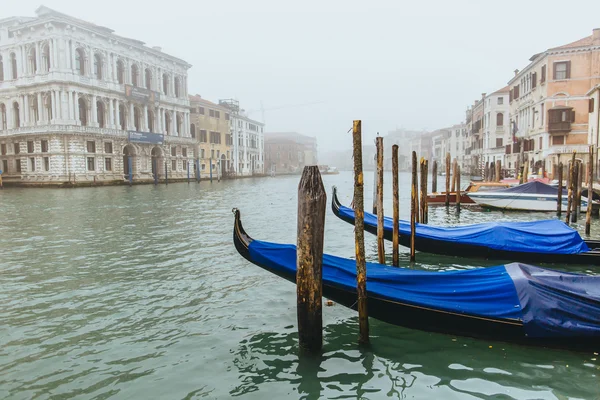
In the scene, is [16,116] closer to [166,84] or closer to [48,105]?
[48,105]

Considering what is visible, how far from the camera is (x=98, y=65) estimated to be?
33.4 metres

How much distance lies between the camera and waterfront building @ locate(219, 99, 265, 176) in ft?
173

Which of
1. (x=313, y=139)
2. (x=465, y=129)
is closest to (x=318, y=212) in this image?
(x=465, y=129)

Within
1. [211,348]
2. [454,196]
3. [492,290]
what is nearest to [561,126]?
[454,196]

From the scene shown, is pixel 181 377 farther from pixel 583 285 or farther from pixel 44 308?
pixel 583 285

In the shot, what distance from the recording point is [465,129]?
61906 mm

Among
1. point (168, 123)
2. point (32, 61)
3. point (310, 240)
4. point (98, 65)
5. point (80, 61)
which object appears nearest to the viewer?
point (310, 240)

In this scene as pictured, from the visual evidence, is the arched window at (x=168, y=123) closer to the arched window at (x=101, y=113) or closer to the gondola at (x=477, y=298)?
the arched window at (x=101, y=113)

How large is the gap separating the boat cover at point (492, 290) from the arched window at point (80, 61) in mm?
32112

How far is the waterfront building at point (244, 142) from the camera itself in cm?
5272

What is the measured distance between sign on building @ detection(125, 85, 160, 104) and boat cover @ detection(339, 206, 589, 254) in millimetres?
32144

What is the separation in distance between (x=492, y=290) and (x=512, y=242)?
351cm

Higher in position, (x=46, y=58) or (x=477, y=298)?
(x=46, y=58)

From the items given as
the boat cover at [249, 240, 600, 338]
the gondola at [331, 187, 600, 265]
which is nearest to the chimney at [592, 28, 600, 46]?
the gondola at [331, 187, 600, 265]
